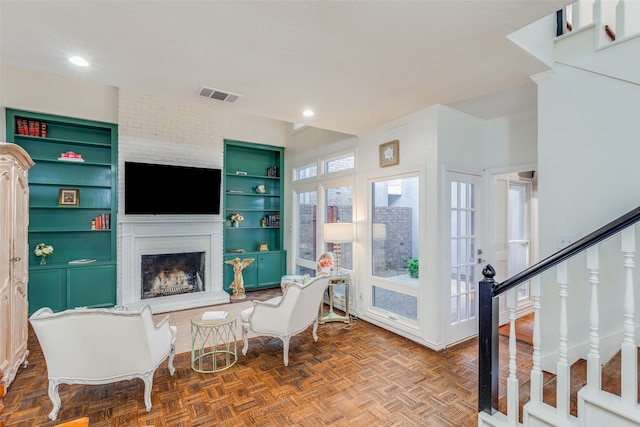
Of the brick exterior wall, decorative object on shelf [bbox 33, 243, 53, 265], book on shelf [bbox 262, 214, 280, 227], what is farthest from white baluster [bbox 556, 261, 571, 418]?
decorative object on shelf [bbox 33, 243, 53, 265]

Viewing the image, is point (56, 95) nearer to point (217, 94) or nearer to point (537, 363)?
point (217, 94)

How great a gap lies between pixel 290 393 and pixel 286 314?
70cm

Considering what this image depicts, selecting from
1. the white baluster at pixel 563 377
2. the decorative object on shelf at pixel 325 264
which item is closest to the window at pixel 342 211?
the decorative object on shelf at pixel 325 264

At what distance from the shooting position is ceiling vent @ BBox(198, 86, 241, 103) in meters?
2.80

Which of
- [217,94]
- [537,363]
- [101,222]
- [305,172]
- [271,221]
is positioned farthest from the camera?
[271,221]

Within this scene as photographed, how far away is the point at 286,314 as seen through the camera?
301 cm

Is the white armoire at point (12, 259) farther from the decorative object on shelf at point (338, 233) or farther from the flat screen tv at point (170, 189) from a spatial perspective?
the decorative object on shelf at point (338, 233)

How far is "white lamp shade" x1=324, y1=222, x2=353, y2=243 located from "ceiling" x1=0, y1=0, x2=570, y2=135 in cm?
166

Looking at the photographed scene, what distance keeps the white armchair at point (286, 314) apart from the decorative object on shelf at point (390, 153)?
5.44 ft

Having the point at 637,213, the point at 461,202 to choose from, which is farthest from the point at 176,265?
the point at 637,213

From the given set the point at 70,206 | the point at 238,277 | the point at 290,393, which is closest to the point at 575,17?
the point at 290,393

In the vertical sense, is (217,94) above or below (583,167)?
above

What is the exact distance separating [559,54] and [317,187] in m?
3.51

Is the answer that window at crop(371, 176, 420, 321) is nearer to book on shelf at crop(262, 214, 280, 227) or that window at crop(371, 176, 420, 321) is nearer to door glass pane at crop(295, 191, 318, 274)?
door glass pane at crop(295, 191, 318, 274)
